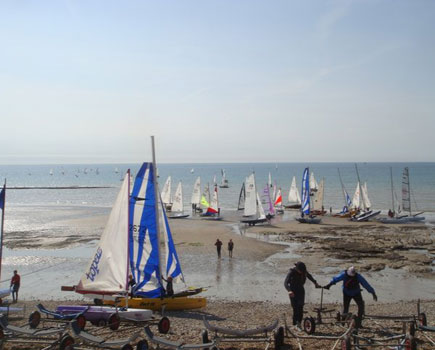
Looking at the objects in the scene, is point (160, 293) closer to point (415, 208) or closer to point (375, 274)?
point (375, 274)

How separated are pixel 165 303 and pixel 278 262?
1205 cm

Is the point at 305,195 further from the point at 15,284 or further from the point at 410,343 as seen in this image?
the point at 410,343

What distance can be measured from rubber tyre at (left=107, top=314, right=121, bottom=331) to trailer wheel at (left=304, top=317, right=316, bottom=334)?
16.3 ft

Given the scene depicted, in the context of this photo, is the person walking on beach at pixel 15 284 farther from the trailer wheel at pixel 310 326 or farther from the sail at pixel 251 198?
the sail at pixel 251 198

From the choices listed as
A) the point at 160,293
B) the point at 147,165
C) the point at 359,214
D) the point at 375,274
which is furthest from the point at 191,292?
the point at 359,214

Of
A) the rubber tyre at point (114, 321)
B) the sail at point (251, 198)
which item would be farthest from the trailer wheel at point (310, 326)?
the sail at point (251, 198)

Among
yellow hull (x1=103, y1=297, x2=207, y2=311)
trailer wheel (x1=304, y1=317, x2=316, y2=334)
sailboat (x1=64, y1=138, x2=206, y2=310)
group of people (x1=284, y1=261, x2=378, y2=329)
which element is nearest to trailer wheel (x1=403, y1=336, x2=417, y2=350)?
group of people (x1=284, y1=261, x2=378, y2=329)

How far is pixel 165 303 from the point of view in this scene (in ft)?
50.2

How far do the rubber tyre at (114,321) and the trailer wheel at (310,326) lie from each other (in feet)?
16.3

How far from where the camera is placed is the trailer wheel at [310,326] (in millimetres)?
10227

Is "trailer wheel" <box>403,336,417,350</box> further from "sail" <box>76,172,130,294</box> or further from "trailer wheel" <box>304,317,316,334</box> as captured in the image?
"sail" <box>76,172,130,294</box>

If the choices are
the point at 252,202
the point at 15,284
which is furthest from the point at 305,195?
the point at 15,284

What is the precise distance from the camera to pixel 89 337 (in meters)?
9.56

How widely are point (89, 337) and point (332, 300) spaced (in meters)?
11.2
